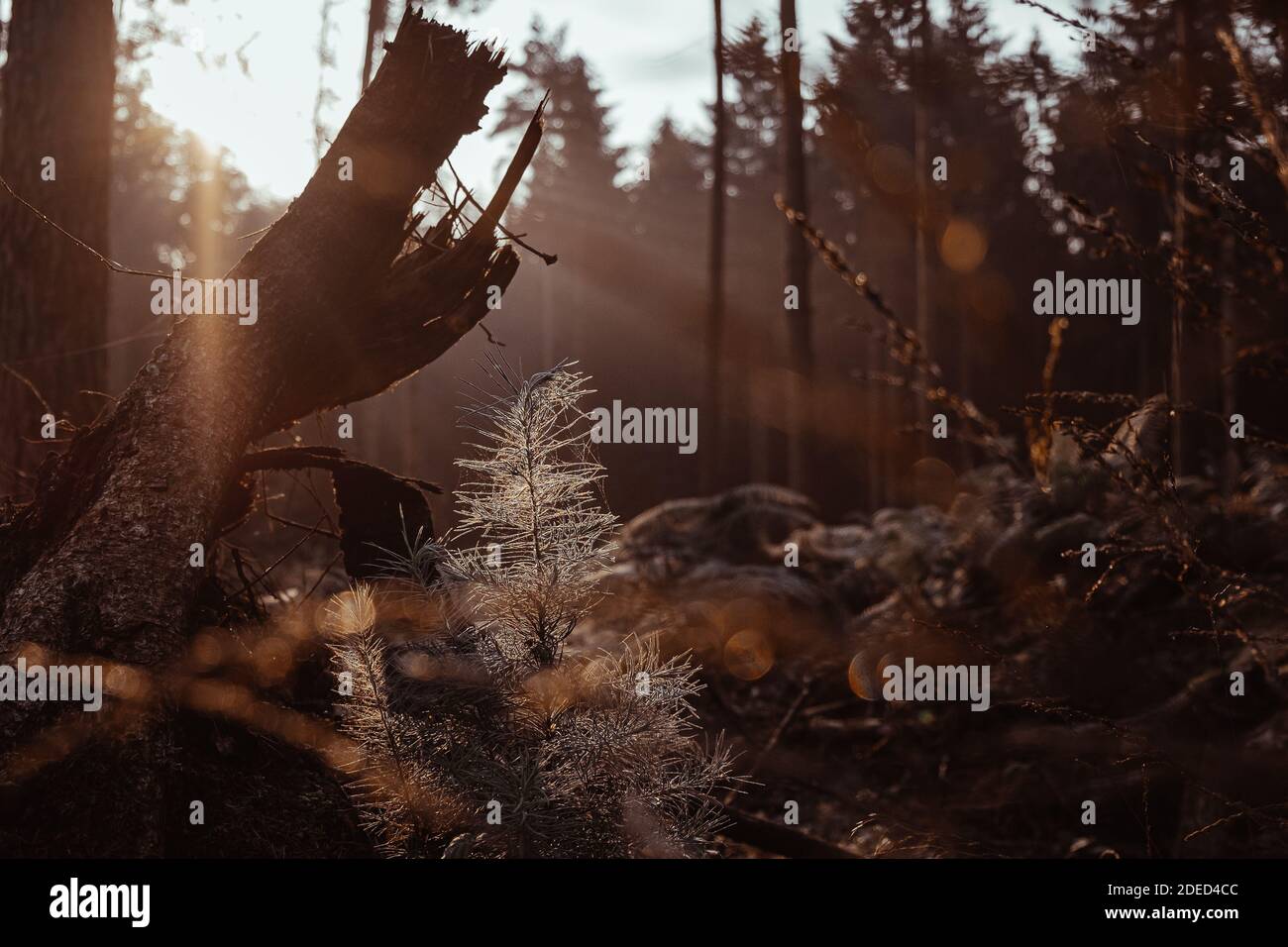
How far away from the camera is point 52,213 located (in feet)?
16.9

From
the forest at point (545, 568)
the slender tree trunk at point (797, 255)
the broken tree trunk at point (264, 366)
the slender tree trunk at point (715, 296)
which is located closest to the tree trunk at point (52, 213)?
the forest at point (545, 568)

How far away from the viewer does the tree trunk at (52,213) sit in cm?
503

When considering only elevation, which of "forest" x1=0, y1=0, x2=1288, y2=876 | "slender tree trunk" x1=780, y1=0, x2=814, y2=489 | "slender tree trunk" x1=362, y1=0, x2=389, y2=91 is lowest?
"forest" x1=0, y1=0, x2=1288, y2=876

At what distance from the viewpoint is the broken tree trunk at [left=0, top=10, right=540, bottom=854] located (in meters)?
2.83

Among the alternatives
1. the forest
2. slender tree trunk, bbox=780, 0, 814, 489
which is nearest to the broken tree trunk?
the forest

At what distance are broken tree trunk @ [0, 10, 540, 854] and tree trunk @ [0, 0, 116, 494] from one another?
182 cm

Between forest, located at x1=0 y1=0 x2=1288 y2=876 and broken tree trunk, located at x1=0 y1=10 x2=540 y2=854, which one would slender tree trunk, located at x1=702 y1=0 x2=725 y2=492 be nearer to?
forest, located at x1=0 y1=0 x2=1288 y2=876

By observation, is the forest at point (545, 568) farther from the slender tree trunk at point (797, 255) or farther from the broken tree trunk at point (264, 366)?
the slender tree trunk at point (797, 255)

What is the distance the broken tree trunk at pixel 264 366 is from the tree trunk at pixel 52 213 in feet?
5.98

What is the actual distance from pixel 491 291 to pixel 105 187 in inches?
124

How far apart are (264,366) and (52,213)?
2.90 metres

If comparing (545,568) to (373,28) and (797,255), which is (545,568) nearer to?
(797,255)
